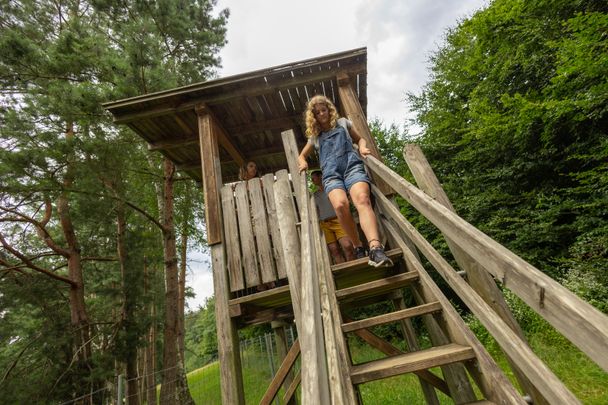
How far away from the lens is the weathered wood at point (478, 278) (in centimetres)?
169

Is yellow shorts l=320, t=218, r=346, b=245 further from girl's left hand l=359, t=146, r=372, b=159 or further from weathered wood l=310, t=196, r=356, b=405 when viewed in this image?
weathered wood l=310, t=196, r=356, b=405

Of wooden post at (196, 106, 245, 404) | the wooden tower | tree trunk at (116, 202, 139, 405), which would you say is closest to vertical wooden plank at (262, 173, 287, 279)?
the wooden tower

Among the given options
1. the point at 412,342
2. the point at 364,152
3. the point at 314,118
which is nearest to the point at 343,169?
the point at 364,152

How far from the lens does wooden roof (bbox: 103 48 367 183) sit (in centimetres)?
411

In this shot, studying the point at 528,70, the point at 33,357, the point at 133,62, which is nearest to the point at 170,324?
the point at 33,357

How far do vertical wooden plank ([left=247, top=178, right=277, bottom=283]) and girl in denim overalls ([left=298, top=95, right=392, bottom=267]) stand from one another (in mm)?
1013

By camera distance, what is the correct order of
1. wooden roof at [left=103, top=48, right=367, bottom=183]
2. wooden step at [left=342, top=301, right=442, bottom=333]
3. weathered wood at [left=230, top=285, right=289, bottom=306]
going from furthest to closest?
wooden roof at [left=103, top=48, right=367, bottom=183] < weathered wood at [left=230, top=285, right=289, bottom=306] < wooden step at [left=342, top=301, right=442, bottom=333]

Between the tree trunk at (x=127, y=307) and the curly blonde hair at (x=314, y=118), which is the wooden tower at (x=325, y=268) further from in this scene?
the tree trunk at (x=127, y=307)

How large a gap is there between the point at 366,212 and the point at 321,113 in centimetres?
125

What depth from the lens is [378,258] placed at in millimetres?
2211

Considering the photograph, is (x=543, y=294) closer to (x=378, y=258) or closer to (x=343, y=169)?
(x=378, y=258)

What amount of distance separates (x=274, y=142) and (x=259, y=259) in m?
3.14

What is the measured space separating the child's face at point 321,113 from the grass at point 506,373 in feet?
16.0

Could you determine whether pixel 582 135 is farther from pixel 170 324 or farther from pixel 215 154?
pixel 170 324
